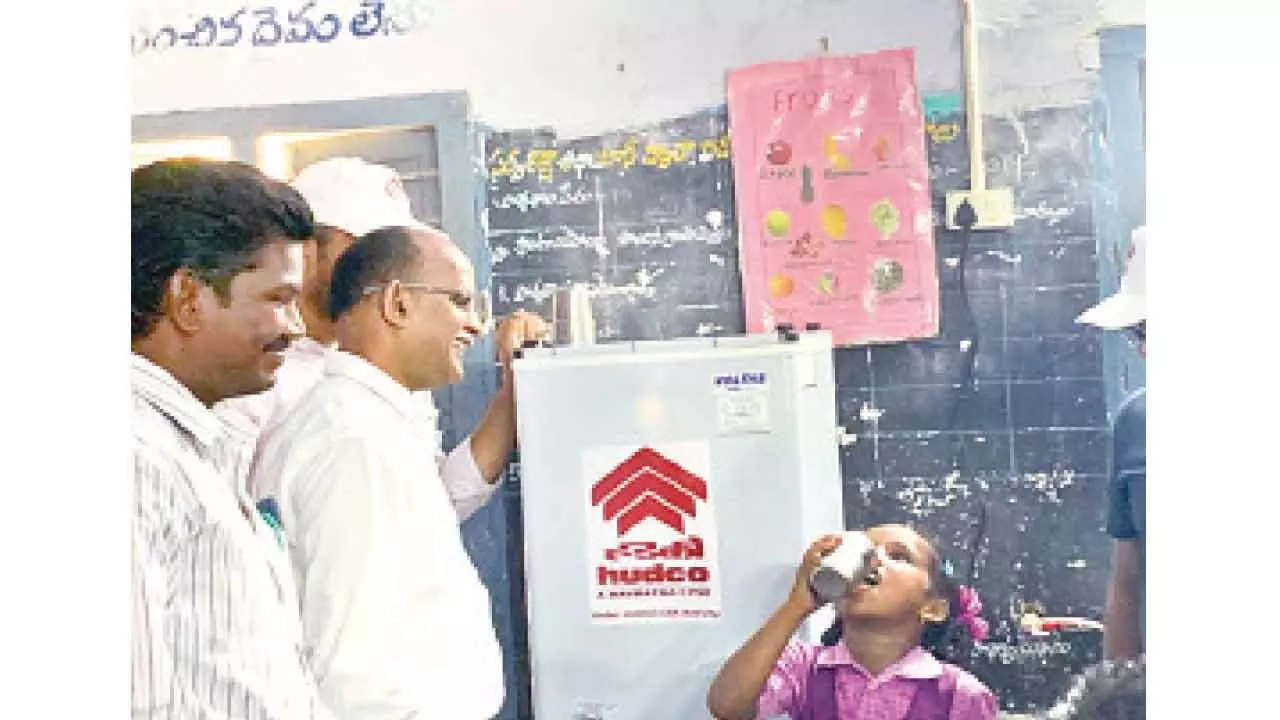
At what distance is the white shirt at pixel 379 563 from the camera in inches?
78.5

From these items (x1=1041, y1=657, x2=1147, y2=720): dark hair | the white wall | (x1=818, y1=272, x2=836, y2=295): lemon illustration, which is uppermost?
the white wall

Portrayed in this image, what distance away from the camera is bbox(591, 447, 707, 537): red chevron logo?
2.00 metres

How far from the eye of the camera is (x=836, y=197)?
1995 millimetres

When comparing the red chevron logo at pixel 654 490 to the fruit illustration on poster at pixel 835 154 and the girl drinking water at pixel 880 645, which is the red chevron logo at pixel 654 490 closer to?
the girl drinking water at pixel 880 645

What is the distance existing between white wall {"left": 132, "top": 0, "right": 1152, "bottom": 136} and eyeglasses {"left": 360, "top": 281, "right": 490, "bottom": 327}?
22 centimetres

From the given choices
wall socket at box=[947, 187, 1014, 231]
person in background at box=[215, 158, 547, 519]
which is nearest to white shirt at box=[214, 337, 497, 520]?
person in background at box=[215, 158, 547, 519]

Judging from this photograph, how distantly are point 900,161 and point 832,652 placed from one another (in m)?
0.60

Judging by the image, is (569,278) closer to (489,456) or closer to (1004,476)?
(489,456)

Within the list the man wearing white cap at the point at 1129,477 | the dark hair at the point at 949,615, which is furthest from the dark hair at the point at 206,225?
the man wearing white cap at the point at 1129,477

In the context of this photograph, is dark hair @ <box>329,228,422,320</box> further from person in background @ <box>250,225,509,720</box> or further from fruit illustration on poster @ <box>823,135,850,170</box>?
fruit illustration on poster @ <box>823,135,850,170</box>

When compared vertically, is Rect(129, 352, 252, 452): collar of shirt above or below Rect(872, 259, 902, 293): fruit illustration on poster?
below

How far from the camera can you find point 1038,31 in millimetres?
1937

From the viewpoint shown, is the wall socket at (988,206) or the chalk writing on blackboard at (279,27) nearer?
the wall socket at (988,206)
